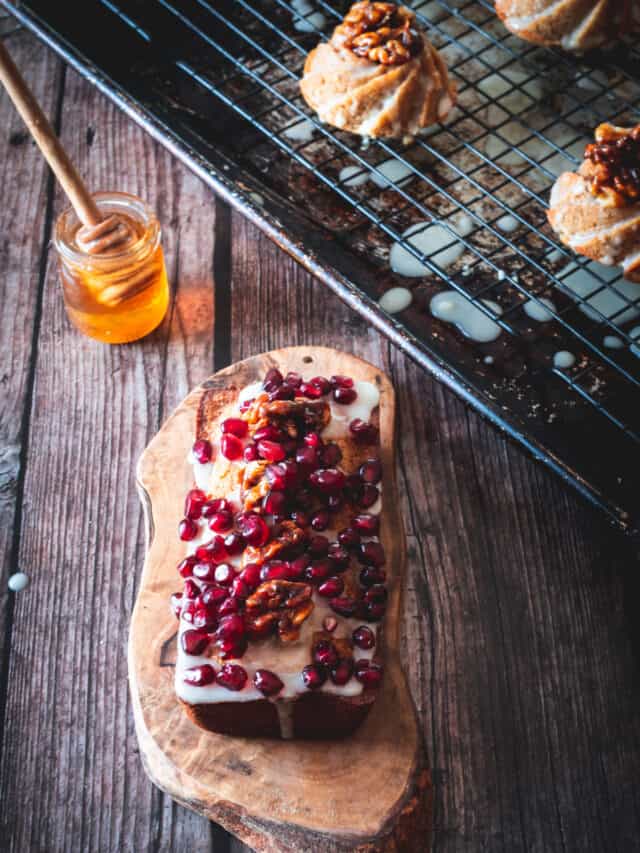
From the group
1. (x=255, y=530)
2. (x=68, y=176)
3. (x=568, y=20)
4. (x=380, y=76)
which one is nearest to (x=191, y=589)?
(x=255, y=530)

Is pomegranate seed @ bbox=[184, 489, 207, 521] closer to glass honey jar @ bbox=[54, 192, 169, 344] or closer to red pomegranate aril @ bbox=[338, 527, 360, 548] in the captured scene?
red pomegranate aril @ bbox=[338, 527, 360, 548]

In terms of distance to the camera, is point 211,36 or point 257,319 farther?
point 211,36

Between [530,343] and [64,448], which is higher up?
[64,448]

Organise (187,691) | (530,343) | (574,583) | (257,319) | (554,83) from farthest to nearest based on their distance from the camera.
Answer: (554,83) → (257,319) → (530,343) → (574,583) → (187,691)

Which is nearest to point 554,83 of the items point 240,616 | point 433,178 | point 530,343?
point 433,178

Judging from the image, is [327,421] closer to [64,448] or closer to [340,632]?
[340,632]

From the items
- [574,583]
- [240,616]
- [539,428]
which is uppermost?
[240,616]

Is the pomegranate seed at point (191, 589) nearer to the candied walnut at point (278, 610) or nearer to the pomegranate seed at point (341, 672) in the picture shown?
the candied walnut at point (278, 610)
